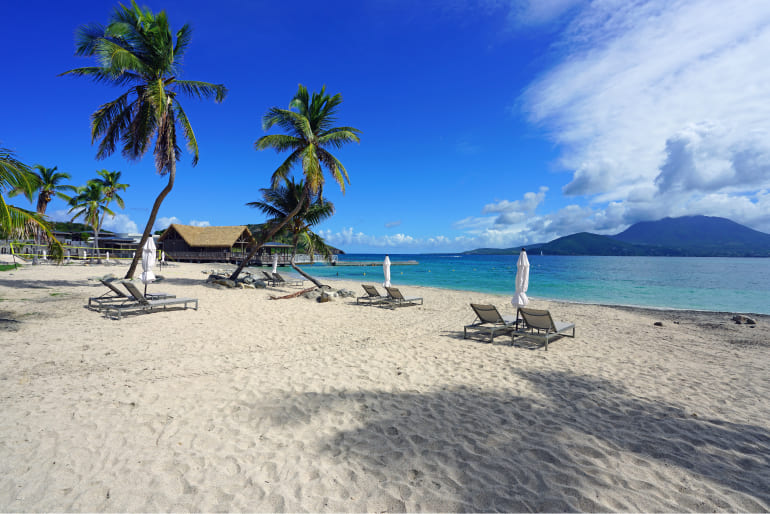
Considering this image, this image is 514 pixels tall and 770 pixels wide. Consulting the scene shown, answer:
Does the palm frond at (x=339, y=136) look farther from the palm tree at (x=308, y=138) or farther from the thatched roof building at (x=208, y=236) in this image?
the thatched roof building at (x=208, y=236)

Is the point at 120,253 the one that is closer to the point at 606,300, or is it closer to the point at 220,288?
the point at 220,288

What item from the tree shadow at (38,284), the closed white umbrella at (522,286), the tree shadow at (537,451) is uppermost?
the closed white umbrella at (522,286)

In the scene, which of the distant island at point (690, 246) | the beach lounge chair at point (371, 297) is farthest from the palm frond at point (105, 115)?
the distant island at point (690, 246)

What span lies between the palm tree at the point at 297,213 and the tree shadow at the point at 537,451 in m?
12.4

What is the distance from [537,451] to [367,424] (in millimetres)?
1546

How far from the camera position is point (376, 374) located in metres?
4.91

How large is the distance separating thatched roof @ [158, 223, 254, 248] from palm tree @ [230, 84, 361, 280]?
27.8 meters

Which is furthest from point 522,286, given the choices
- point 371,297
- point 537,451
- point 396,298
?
point 371,297

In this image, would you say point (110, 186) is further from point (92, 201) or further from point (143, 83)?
point (143, 83)

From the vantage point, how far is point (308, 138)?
14.1m

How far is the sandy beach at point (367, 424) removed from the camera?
2.42 m

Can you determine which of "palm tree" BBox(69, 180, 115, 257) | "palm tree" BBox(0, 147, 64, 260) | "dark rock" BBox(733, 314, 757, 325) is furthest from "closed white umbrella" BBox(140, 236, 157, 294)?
"palm tree" BBox(69, 180, 115, 257)

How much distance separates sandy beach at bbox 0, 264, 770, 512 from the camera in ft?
7.94

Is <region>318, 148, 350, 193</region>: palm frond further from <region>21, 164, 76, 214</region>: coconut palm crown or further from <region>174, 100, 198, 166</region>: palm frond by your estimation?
<region>21, 164, 76, 214</region>: coconut palm crown
